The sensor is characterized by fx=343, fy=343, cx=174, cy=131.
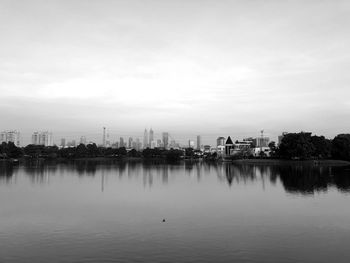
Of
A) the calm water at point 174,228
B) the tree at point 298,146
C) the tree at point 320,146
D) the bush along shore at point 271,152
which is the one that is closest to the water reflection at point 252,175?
the calm water at point 174,228

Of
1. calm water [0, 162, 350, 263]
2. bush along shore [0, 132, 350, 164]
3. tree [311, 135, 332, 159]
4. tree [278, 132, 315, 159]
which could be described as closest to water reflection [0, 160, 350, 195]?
calm water [0, 162, 350, 263]

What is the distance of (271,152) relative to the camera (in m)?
127

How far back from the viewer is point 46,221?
20.7 meters

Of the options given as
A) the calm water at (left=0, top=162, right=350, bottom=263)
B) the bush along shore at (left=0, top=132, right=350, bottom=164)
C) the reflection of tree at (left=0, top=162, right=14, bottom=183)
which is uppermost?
the bush along shore at (left=0, top=132, right=350, bottom=164)

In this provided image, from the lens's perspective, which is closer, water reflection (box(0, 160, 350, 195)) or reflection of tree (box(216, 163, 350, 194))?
reflection of tree (box(216, 163, 350, 194))

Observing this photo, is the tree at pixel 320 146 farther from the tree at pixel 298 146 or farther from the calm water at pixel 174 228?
the calm water at pixel 174 228

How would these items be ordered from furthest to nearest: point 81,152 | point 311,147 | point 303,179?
point 81,152
point 311,147
point 303,179

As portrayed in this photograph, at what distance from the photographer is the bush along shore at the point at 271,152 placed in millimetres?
95688

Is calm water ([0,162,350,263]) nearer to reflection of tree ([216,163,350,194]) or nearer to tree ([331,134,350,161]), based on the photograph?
reflection of tree ([216,163,350,194])

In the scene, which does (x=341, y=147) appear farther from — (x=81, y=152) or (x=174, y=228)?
(x=81, y=152)

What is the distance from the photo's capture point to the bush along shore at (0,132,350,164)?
95.7 m

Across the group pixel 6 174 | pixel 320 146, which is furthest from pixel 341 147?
pixel 6 174

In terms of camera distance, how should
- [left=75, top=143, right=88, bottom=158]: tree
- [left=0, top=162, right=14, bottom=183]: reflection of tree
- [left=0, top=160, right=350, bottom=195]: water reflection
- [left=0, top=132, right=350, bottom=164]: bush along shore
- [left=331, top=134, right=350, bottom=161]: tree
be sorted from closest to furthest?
[left=0, top=160, right=350, bottom=195]: water reflection → [left=0, top=162, right=14, bottom=183]: reflection of tree → [left=0, top=132, right=350, bottom=164]: bush along shore → [left=331, top=134, right=350, bottom=161]: tree → [left=75, top=143, right=88, bottom=158]: tree

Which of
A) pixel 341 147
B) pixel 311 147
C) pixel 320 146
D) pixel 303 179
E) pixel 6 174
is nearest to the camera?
pixel 303 179
